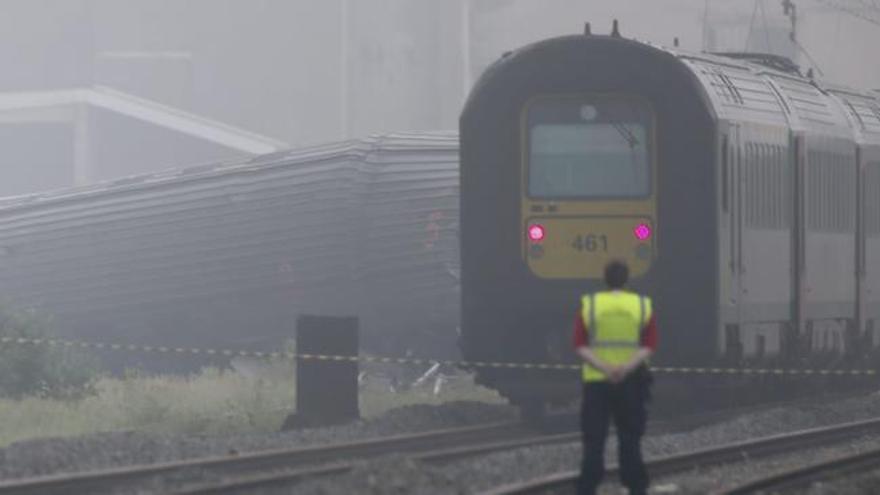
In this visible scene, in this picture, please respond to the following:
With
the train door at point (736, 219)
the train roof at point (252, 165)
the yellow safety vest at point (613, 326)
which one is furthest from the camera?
the train roof at point (252, 165)

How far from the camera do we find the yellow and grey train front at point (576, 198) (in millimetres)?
18000

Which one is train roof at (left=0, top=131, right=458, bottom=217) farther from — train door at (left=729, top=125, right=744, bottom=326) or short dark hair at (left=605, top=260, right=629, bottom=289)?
short dark hair at (left=605, top=260, right=629, bottom=289)

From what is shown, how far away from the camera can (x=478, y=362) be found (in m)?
18.4

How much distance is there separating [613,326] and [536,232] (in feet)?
24.0

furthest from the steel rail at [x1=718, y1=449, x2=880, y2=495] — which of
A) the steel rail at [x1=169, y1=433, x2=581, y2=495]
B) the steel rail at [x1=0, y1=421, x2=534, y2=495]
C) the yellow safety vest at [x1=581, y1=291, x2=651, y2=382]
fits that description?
the steel rail at [x1=0, y1=421, x2=534, y2=495]

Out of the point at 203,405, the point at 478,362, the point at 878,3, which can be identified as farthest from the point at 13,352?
the point at 878,3

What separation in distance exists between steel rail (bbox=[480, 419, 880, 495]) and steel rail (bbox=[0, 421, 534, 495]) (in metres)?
2.31

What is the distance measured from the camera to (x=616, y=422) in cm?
1103

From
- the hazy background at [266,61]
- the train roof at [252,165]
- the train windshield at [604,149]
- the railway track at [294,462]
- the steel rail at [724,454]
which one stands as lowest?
the railway track at [294,462]

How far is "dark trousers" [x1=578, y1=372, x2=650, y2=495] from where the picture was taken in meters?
11.0

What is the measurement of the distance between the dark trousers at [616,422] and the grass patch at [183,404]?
26.6ft

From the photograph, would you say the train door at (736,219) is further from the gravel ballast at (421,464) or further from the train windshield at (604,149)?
the gravel ballast at (421,464)

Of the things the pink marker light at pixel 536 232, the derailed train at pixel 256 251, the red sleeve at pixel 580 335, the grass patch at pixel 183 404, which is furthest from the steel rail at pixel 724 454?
the derailed train at pixel 256 251

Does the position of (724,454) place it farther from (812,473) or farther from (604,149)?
(604,149)
